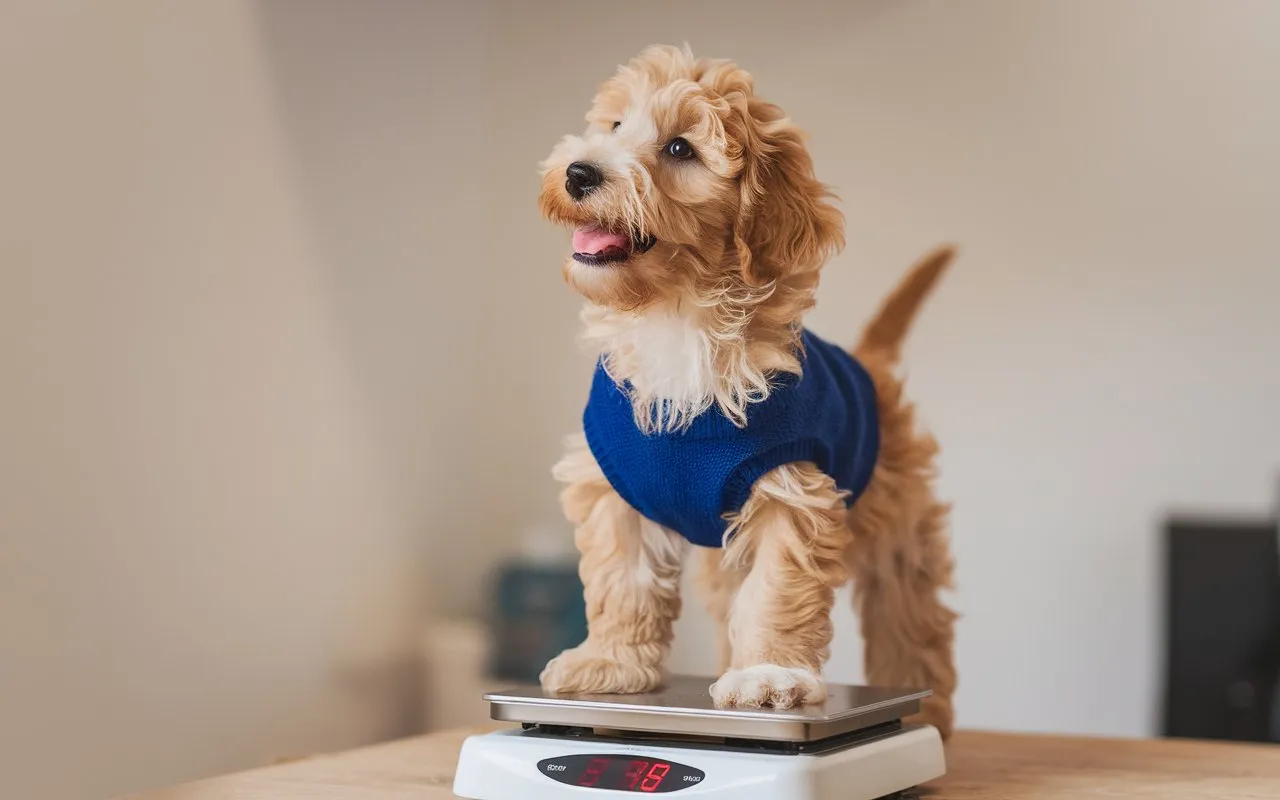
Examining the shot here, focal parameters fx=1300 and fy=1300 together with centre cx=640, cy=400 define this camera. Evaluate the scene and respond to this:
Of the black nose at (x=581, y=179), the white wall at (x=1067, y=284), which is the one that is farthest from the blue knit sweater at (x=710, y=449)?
the white wall at (x=1067, y=284)

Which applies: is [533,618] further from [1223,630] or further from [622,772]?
[622,772]

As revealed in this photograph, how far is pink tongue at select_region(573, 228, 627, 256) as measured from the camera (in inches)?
44.3

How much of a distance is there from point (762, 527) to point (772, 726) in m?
0.22

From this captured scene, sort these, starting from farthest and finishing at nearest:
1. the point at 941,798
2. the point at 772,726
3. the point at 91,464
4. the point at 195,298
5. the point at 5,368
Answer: the point at 195,298
the point at 91,464
the point at 5,368
the point at 941,798
the point at 772,726

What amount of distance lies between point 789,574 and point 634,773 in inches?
9.0

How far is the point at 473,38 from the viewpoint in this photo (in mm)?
3484

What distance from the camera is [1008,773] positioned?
133 cm

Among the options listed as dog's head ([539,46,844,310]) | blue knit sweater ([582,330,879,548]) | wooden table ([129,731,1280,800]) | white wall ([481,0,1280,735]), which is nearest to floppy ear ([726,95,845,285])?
dog's head ([539,46,844,310])

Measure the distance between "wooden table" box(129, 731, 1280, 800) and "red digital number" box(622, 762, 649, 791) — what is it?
224 mm

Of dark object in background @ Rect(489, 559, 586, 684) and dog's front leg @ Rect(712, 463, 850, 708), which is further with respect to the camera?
dark object in background @ Rect(489, 559, 586, 684)

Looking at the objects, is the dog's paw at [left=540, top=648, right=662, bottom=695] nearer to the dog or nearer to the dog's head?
the dog

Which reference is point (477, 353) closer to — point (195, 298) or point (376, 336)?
point (376, 336)

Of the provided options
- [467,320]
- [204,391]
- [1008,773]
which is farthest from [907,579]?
[467,320]

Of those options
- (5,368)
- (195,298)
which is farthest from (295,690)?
(5,368)
